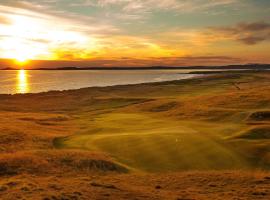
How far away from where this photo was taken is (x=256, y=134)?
1001 inches

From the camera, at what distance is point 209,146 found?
2177cm

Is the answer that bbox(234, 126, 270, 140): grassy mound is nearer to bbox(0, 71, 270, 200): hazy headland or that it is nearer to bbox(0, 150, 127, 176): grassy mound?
bbox(0, 71, 270, 200): hazy headland

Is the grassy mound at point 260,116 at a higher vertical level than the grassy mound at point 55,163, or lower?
higher

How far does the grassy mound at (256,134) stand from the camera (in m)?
24.8

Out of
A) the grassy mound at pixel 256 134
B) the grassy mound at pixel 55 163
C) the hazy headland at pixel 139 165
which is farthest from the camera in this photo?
the grassy mound at pixel 256 134

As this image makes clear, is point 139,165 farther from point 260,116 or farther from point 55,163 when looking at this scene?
point 260,116

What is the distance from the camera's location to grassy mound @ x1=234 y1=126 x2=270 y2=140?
2484 centimetres

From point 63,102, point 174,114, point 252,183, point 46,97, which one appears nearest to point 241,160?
point 252,183

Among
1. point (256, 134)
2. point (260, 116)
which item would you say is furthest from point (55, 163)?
point (260, 116)

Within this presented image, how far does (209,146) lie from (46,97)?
73251mm

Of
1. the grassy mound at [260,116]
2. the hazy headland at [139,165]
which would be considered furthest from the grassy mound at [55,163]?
the grassy mound at [260,116]

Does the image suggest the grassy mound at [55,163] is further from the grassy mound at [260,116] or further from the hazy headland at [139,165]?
the grassy mound at [260,116]

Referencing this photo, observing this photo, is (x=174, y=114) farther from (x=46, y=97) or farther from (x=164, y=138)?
(x=46, y=97)

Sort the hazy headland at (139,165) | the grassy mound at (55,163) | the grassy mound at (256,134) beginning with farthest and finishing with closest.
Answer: the grassy mound at (256,134)
the grassy mound at (55,163)
the hazy headland at (139,165)
